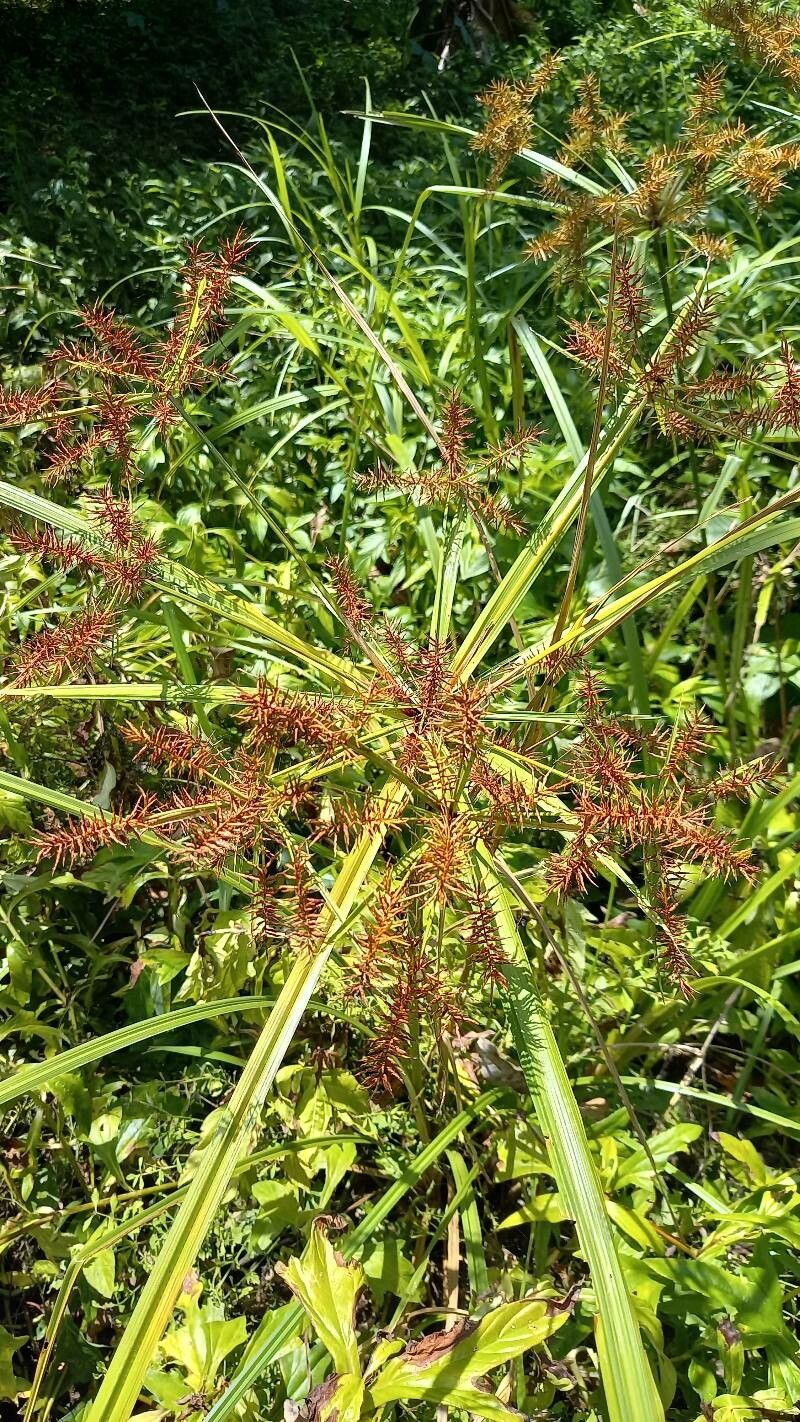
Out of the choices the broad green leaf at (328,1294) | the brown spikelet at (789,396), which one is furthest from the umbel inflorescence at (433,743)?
the broad green leaf at (328,1294)

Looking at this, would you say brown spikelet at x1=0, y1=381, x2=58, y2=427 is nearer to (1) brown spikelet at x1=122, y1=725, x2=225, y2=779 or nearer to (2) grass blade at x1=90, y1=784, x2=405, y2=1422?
(1) brown spikelet at x1=122, y1=725, x2=225, y2=779

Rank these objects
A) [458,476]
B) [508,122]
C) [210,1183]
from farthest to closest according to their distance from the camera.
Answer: [508,122]
[458,476]
[210,1183]

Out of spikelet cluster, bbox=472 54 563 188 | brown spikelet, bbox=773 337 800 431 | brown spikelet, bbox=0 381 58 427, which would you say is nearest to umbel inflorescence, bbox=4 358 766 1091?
brown spikelet, bbox=0 381 58 427

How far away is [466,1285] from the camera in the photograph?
126cm

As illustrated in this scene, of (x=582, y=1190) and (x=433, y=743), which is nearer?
(x=582, y=1190)

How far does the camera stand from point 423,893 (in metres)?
0.94

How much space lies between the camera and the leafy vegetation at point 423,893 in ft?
2.97

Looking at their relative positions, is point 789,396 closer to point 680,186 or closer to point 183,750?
point 680,186

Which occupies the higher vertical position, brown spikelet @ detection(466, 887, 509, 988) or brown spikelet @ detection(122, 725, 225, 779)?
brown spikelet @ detection(122, 725, 225, 779)

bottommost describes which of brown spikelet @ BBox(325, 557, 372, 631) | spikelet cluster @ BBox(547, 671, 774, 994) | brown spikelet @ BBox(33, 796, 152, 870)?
spikelet cluster @ BBox(547, 671, 774, 994)

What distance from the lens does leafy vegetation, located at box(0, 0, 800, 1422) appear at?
0.91 m

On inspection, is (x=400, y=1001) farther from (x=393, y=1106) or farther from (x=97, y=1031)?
(x=97, y=1031)

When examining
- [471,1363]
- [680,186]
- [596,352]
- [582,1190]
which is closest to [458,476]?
[596,352]

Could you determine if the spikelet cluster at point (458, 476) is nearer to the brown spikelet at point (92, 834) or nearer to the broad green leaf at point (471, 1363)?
the brown spikelet at point (92, 834)
